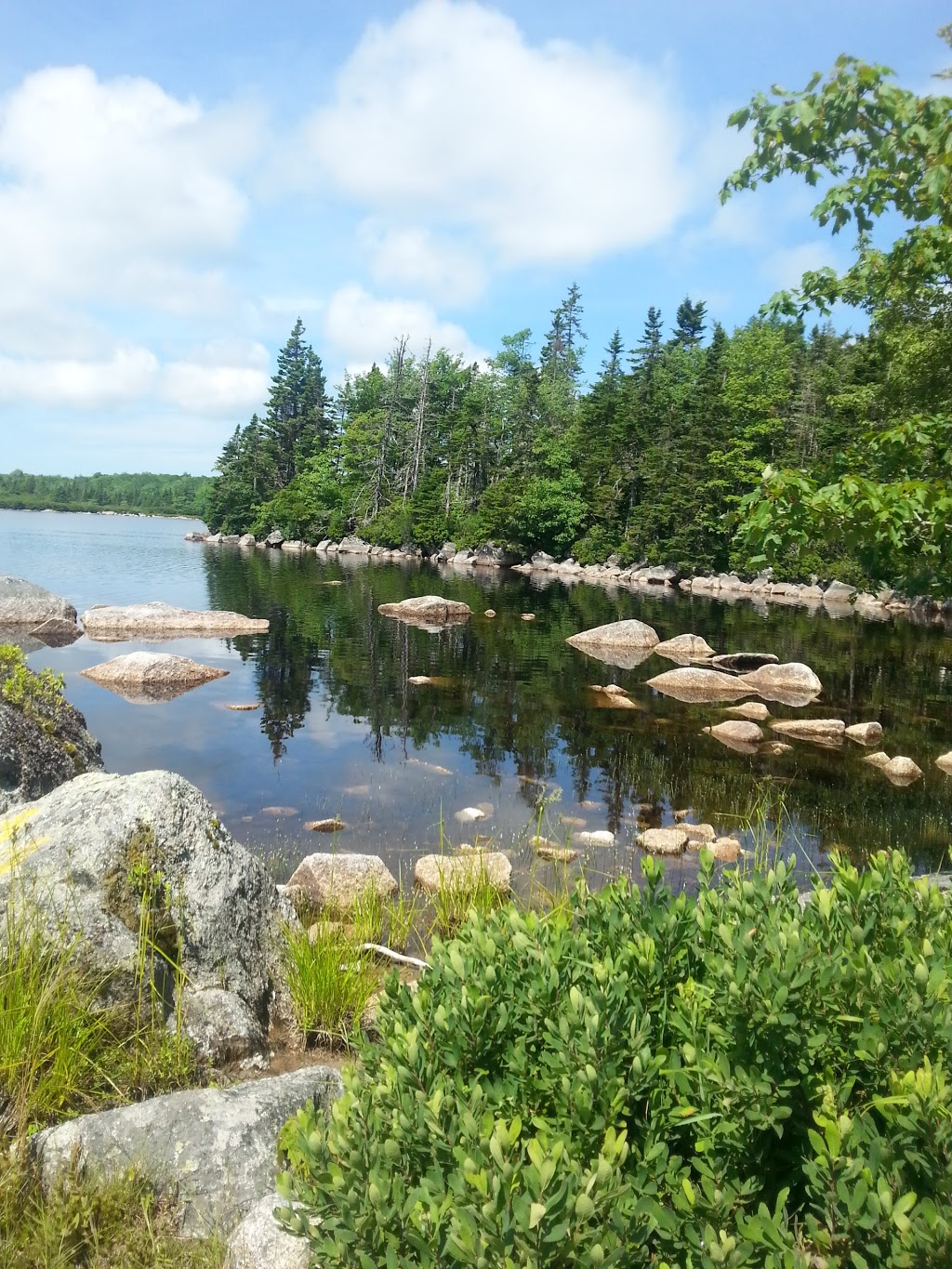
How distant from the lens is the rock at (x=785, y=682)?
66.6 feet

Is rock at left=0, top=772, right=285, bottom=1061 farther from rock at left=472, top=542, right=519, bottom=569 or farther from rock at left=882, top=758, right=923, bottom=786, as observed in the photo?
rock at left=472, top=542, right=519, bottom=569

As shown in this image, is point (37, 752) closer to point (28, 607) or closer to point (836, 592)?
point (28, 607)

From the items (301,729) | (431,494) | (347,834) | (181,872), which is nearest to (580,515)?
(431,494)

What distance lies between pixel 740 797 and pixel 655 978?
34.2 feet

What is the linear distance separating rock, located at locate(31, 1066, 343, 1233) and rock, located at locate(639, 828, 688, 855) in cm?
678

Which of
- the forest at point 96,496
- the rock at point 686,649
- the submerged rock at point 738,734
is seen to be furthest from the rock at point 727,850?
the forest at point 96,496

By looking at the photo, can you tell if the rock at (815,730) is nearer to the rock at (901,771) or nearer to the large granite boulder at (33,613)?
the rock at (901,771)

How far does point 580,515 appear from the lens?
199 feet

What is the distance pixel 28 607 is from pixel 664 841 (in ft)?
73.4

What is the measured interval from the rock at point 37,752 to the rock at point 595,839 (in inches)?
221

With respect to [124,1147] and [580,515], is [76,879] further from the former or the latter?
[580,515]

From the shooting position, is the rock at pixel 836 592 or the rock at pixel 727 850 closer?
the rock at pixel 727 850

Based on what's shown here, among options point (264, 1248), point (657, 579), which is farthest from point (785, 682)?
point (657, 579)

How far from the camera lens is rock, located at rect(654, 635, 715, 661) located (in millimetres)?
24734
